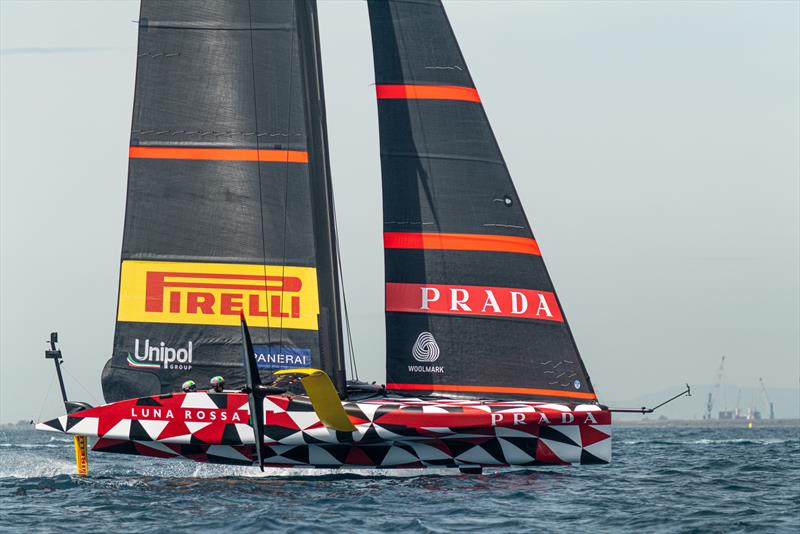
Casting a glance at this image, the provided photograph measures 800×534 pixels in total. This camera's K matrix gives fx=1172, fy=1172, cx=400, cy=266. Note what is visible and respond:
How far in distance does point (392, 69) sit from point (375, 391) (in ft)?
19.2

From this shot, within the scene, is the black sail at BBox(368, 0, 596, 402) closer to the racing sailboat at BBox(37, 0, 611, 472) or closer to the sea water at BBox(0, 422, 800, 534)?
the racing sailboat at BBox(37, 0, 611, 472)

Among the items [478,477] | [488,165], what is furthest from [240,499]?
[488,165]

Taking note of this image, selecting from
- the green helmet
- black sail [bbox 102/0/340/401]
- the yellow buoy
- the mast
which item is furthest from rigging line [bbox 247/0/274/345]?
the yellow buoy

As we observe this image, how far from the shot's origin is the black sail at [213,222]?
19953mm

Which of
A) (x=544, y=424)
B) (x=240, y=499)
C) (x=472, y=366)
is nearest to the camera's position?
(x=240, y=499)

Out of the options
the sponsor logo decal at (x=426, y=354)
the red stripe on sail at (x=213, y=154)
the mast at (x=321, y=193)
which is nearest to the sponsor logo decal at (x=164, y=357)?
the mast at (x=321, y=193)

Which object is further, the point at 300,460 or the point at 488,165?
the point at 488,165

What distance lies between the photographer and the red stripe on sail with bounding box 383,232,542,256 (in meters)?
20.7

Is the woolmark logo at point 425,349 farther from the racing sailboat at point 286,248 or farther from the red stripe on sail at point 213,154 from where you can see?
the red stripe on sail at point 213,154

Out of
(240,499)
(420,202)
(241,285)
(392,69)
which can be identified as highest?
(392,69)

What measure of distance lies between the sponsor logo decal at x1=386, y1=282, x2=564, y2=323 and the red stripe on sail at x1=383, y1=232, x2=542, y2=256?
696 mm

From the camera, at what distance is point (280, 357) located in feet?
65.3

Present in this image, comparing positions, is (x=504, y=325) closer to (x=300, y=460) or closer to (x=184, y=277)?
(x=300, y=460)

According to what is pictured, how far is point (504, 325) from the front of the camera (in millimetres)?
20359
